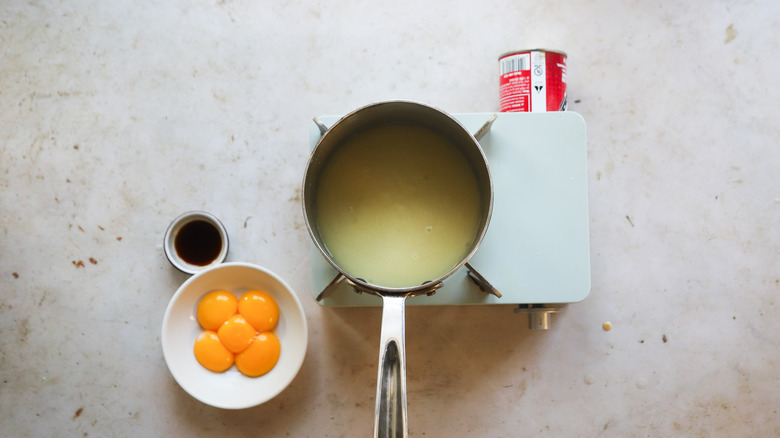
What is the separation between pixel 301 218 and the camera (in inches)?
47.6

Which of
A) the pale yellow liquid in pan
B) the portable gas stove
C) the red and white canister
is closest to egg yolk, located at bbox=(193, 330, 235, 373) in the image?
the portable gas stove

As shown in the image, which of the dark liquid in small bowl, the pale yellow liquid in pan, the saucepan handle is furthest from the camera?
the dark liquid in small bowl

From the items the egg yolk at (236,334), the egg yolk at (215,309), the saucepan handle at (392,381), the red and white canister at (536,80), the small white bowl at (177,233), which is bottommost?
the saucepan handle at (392,381)

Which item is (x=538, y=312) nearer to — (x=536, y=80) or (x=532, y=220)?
(x=532, y=220)

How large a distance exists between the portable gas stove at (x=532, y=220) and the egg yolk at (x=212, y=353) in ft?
0.84

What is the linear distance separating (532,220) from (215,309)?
2.17 ft

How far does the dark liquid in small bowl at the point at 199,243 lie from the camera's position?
3.83 ft

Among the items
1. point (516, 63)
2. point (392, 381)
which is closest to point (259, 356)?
point (392, 381)

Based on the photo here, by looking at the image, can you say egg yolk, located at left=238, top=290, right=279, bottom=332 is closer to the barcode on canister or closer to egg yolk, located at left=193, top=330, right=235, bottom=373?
egg yolk, located at left=193, top=330, right=235, bottom=373

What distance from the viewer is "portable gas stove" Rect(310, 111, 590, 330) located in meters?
1.02

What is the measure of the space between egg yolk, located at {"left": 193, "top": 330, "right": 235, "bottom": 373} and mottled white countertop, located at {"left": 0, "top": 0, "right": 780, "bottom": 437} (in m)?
0.16

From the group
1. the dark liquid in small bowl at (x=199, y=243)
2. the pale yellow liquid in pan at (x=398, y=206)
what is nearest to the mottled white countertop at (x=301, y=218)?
the dark liquid in small bowl at (x=199, y=243)

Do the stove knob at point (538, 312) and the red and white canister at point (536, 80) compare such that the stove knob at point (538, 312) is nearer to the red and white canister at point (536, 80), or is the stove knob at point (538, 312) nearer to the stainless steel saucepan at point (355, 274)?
the stainless steel saucepan at point (355, 274)

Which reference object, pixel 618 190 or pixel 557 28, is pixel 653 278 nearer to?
pixel 618 190
